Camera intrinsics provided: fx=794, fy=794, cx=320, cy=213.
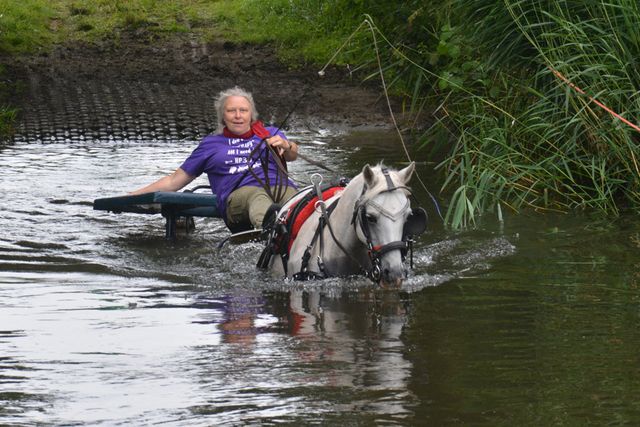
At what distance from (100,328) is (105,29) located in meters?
15.5

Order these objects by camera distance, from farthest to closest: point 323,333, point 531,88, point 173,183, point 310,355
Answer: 1. point 531,88
2. point 173,183
3. point 323,333
4. point 310,355

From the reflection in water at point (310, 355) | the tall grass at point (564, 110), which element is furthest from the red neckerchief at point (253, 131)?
the reflection in water at point (310, 355)

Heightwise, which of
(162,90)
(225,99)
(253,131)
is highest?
(162,90)

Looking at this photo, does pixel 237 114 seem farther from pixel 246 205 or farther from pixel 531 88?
pixel 531 88

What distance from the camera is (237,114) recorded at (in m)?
6.51

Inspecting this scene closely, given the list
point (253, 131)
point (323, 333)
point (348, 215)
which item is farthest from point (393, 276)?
point (253, 131)

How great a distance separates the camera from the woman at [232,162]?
6332 mm

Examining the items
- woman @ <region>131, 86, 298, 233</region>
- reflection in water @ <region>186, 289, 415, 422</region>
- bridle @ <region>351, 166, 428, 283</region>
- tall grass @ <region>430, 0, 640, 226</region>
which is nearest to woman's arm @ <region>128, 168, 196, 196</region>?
woman @ <region>131, 86, 298, 233</region>

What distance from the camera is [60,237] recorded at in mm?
7086

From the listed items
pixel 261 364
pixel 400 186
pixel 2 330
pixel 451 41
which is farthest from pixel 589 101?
pixel 2 330

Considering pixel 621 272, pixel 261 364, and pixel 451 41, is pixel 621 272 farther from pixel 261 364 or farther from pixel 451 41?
pixel 451 41

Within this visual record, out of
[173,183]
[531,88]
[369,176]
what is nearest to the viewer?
[369,176]

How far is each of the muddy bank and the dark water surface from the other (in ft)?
20.1

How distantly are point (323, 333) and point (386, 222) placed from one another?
646 mm
